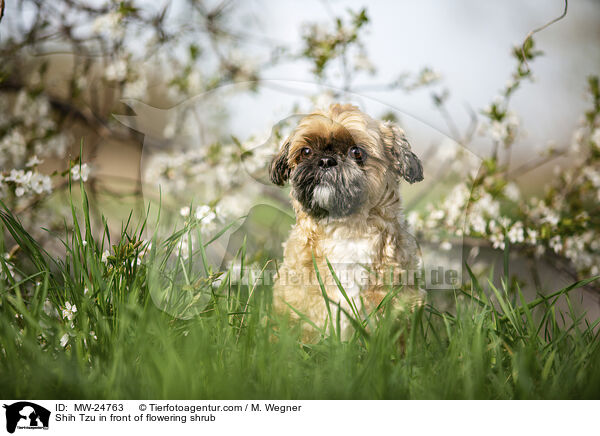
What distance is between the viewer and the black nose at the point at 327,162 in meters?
0.73

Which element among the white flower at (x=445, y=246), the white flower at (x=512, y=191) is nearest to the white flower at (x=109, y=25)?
the white flower at (x=445, y=246)

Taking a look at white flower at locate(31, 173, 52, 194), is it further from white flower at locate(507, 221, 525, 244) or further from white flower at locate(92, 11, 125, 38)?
white flower at locate(507, 221, 525, 244)

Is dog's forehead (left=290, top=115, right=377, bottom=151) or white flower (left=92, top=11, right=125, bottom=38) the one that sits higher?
white flower (left=92, top=11, right=125, bottom=38)

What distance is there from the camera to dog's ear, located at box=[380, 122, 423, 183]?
2.55ft

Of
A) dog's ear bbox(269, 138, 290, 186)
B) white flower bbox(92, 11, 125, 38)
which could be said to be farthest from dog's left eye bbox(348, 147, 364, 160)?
white flower bbox(92, 11, 125, 38)

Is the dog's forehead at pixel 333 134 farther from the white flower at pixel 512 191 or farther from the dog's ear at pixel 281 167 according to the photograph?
the white flower at pixel 512 191

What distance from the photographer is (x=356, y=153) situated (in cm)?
74

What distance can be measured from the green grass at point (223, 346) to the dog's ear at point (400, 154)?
23 centimetres

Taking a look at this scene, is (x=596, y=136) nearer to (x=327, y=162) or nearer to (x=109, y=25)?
(x=327, y=162)
